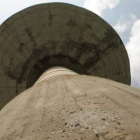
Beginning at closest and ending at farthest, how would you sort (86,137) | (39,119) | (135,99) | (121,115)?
1. (86,137)
2. (121,115)
3. (39,119)
4. (135,99)

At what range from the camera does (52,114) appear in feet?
9.02

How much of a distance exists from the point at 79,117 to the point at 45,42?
7375 mm

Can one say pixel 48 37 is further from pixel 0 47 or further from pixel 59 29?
pixel 0 47

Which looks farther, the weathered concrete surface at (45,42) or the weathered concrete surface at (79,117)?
the weathered concrete surface at (45,42)

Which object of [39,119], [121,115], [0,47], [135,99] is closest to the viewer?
[121,115]

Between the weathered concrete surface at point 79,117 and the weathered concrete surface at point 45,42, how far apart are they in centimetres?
632

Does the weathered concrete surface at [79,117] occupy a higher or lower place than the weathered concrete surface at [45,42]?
lower

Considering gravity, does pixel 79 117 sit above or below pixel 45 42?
below

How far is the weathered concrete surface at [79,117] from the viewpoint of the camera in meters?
2.21

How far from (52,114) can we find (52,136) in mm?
496

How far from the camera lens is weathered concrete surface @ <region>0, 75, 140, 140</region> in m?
2.21

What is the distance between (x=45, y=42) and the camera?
967 centimetres

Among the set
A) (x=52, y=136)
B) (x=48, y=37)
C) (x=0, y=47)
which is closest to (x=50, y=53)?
(x=48, y=37)

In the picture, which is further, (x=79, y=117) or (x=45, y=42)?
(x=45, y=42)
